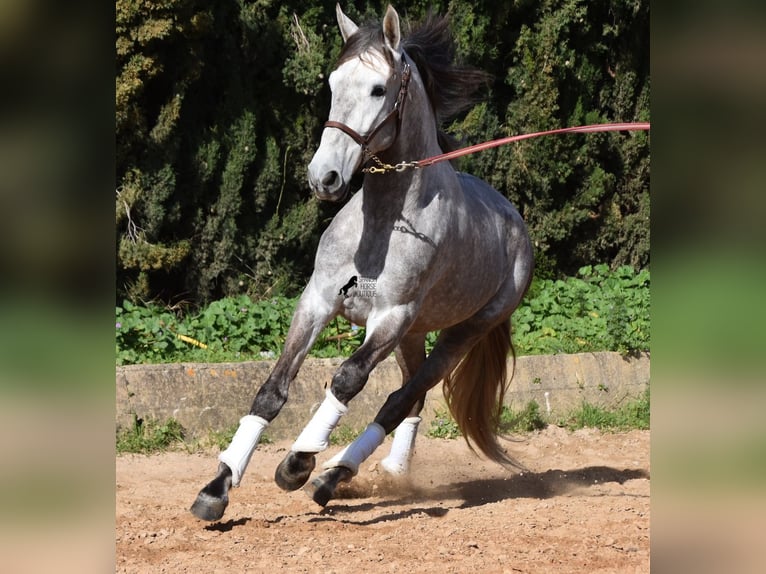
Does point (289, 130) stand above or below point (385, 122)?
above

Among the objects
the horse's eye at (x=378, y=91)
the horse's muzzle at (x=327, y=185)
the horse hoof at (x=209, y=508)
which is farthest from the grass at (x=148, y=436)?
the horse's eye at (x=378, y=91)

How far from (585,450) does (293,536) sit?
3.23m

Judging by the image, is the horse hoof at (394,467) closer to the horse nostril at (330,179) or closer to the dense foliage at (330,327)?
the dense foliage at (330,327)

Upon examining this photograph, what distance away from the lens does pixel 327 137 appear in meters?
4.11

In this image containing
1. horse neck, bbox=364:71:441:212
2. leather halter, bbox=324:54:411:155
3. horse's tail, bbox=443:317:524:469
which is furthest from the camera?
horse's tail, bbox=443:317:524:469

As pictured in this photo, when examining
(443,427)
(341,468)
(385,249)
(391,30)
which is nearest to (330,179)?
(385,249)

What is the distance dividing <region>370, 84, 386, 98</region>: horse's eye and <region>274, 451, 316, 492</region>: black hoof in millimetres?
1589

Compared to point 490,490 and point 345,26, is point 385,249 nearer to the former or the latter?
point 345,26

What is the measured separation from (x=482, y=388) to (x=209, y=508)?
234 centimetres

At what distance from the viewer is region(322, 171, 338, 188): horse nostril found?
3984 millimetres

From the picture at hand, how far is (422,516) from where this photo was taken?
4672mm

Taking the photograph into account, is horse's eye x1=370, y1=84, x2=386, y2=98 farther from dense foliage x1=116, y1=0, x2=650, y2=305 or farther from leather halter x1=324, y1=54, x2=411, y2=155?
dense foliage x1=116, y1=0, x2=650, y2=305

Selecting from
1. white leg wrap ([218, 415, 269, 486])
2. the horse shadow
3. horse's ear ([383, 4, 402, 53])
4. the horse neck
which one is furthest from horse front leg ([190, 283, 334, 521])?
horse's ear ([383, 4, 402, 53])
